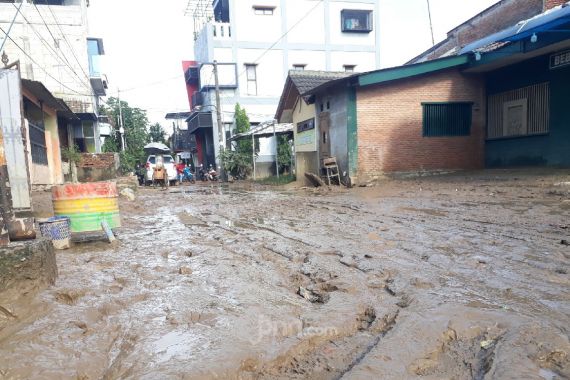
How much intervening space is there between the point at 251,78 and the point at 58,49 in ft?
36.6

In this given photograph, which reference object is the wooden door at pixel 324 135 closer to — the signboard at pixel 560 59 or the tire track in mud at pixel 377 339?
the signboard at pixel 560 59

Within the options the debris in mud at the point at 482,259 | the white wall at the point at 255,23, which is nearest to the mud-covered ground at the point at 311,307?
the debris in mud at the point at 482,259

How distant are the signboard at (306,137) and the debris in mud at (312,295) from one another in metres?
13.5


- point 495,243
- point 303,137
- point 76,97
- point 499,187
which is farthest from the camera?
point 76,97

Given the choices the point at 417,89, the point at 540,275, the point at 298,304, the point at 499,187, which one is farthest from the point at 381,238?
the point at 417,89

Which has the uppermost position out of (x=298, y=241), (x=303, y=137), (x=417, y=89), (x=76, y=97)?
(x=76, y=97)

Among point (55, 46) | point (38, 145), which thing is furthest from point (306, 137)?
point (55, 46)

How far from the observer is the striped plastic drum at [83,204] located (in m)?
5.12

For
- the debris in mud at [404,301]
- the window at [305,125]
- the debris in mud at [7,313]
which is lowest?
the debris in mud at [404,301]

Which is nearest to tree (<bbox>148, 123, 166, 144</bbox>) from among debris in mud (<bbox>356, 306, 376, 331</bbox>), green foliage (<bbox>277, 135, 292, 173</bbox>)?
green foliage (<bbox>277, 135, 292, 173</bbox>)

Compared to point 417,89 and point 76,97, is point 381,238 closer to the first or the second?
point 417,89

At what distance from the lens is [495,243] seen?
180 inches

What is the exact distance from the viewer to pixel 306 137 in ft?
58.2

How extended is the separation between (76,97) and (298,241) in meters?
20.8
